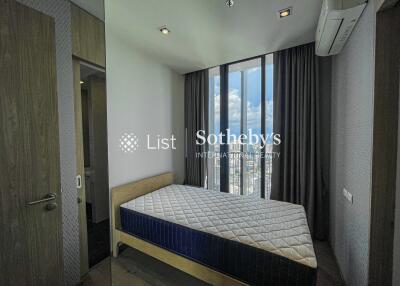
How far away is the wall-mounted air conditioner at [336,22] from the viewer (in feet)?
4.46

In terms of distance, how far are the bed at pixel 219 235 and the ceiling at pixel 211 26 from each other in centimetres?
203

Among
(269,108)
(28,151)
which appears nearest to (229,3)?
(269,108)

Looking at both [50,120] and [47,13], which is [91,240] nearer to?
[50,120]

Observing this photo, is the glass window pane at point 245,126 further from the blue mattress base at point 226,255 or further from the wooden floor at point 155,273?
the blue mattress base at point 226,255

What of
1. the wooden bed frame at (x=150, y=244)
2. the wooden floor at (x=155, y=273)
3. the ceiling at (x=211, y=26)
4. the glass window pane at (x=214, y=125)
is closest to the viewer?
the wooden bed frame at (x=150, y=244)

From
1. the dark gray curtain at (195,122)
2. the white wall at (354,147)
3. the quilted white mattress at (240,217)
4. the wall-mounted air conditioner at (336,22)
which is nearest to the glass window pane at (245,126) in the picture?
the dark gray curtain at (195,122)

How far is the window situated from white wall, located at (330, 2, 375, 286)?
92cm

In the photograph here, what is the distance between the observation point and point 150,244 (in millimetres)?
1974

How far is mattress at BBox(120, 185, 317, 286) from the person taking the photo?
1.38 m

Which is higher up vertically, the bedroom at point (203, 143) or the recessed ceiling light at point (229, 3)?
the recessed ceiling light at point (229, 3)

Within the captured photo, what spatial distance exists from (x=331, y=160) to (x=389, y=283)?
1507 millimetres

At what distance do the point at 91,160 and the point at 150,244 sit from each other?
1216mm

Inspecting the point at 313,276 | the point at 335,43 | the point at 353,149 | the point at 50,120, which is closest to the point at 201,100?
the point at 335,43

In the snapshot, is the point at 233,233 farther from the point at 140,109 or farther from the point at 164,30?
the point at 164,30
